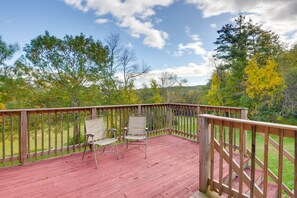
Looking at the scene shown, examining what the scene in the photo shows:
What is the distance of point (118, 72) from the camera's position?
13.9m

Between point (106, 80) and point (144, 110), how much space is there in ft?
22.3

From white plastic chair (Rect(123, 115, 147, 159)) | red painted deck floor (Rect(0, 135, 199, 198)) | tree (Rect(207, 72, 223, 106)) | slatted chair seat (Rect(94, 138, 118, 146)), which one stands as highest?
tree (Rect(207, 72, 223, 106))

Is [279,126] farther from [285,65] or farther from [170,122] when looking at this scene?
[285,65]

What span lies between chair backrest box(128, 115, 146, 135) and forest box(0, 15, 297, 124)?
6.91 meters

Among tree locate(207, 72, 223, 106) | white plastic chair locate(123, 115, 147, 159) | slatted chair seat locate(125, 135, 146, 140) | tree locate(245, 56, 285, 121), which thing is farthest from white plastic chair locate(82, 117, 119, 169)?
tree locate(207, 72, 223, 106)

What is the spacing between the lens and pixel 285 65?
491 inches

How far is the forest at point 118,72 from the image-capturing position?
30.7ft

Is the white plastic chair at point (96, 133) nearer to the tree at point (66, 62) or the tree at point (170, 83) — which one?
the tree at point (66, 62)

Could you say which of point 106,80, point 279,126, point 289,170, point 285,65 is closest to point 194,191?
point 279,126

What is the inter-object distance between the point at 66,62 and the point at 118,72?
450cm

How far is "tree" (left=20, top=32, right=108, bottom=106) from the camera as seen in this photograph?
9.54 meters

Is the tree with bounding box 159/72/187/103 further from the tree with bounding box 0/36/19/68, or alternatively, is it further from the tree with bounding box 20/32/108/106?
the tree with bounding box 0/36/19/68

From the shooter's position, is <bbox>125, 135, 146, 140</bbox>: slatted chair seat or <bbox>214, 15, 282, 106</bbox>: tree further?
<bbox>214, 15, 282, 106</bbox>: tree

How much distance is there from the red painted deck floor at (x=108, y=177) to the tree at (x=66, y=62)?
24.5 ft
